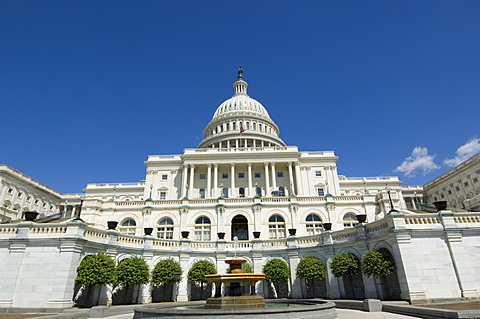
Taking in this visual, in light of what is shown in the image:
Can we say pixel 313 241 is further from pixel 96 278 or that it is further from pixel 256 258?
pixel 96 278

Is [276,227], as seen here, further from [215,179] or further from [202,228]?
[215,179]

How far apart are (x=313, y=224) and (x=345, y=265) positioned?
16.3m

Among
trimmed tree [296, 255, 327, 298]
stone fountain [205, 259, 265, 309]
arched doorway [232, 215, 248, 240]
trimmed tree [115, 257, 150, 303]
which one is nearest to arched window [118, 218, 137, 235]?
arched doorway [232, 215, 248, 240]

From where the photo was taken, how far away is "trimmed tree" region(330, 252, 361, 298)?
23.5 metres

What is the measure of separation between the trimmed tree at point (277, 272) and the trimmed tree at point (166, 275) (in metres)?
8.33

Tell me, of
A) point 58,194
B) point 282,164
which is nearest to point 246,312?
point 282,164

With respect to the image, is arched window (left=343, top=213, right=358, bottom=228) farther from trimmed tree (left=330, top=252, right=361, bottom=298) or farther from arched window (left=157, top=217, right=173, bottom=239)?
arched window (left=157, top=217, right=173, bottom=239)

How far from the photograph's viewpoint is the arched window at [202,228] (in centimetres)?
3919

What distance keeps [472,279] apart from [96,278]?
27.1 meters

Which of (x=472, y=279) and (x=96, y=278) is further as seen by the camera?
(x=96, y=278)

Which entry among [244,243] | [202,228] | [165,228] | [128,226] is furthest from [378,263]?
[128,226]

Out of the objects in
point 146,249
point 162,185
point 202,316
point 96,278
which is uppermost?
point 162,185

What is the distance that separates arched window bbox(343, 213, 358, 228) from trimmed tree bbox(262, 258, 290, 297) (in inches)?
634

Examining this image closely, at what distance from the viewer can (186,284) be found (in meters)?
27.6
